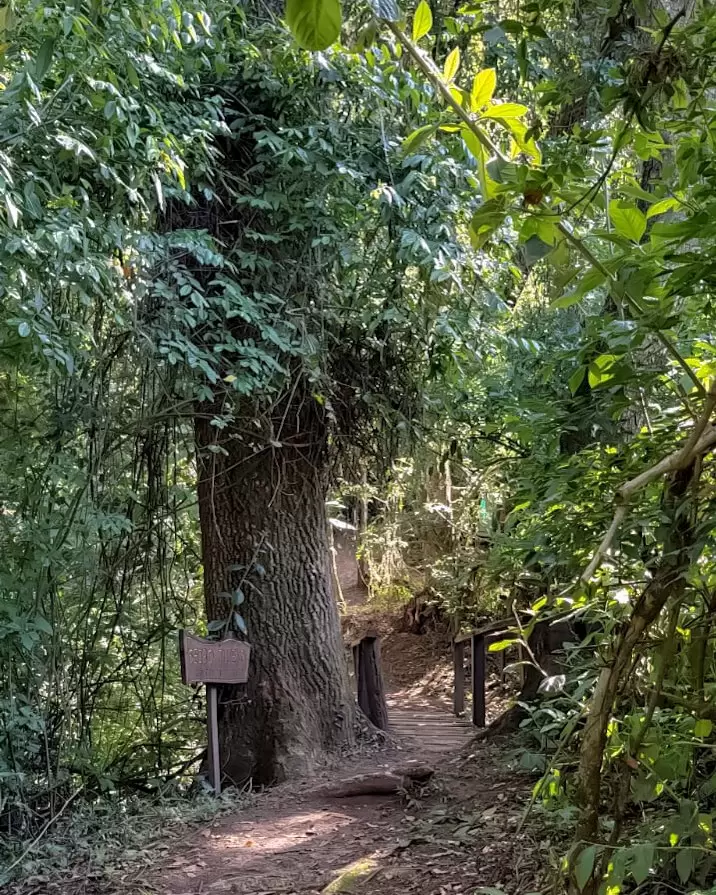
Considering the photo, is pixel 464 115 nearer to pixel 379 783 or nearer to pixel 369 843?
pixel 369 843

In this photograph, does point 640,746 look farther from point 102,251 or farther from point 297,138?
point 297,138

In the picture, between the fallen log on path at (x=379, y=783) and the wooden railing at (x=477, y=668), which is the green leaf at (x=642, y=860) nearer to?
the fallen log on path at (x=379, y=783)

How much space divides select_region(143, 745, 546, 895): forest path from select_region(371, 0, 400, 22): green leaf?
2.35 m

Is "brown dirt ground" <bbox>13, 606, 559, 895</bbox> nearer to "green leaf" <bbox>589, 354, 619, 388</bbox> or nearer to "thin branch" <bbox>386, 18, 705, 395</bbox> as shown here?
"green leaf" <bbox>589, 354, 619, 388</bbox>

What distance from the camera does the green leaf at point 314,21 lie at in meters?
0.64

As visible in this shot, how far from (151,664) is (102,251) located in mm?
2894

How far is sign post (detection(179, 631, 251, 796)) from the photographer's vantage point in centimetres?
442

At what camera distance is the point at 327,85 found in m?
4.07

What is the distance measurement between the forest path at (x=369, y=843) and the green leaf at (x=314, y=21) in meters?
2.43

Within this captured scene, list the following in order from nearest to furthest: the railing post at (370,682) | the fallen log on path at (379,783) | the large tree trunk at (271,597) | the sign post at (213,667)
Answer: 1. the fallen log on path at (379,783)
2. the sign post at (213,667)
3. the large tree trunk at (271,597)
4. the railing post at (370,682)

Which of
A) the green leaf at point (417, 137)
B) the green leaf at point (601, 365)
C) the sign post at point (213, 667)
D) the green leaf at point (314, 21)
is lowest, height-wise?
the sign post at point (213, 667)

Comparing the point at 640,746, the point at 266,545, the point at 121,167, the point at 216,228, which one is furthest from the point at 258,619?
the point at 640,746

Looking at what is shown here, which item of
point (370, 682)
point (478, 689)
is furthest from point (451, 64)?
point (478, 689)

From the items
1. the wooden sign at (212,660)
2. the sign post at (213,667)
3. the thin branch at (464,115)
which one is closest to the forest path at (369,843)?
the sign post at (213,667)
